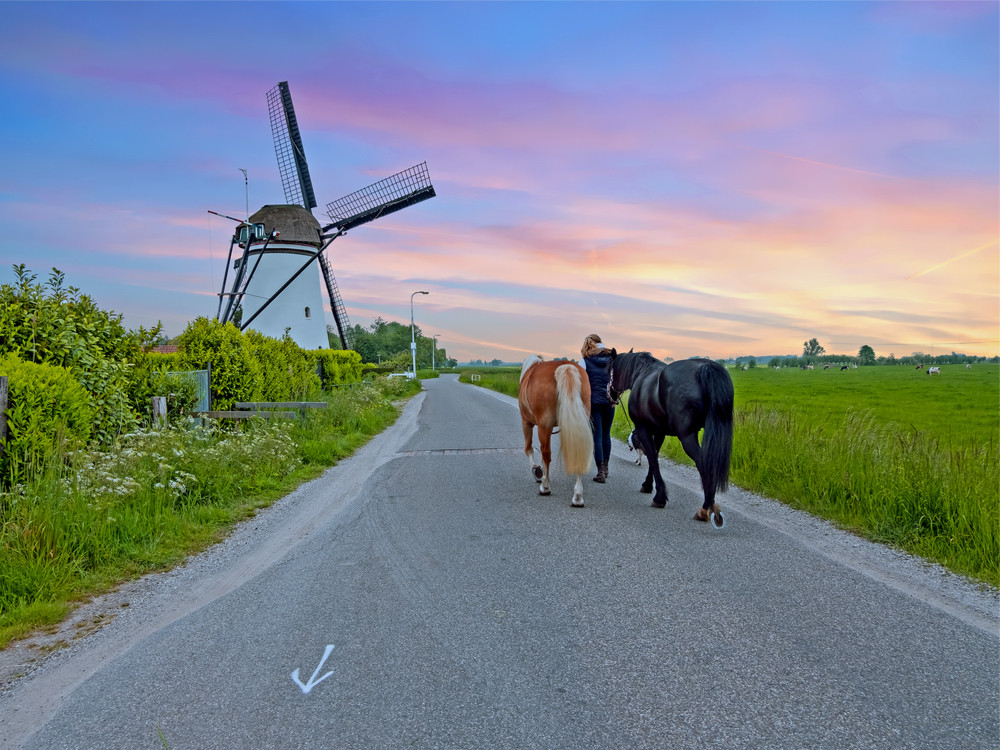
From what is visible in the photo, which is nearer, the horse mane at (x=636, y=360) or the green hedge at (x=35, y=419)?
the green hedge at (x=35, y=419)

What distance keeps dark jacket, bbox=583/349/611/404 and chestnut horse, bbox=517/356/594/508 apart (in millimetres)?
594

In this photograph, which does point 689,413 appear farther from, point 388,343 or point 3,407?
point 388,343

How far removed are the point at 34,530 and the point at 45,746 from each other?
8.39 feet

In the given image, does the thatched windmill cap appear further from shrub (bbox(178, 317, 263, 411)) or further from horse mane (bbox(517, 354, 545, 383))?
horse mane (bbox(517, 354, 545, 383))

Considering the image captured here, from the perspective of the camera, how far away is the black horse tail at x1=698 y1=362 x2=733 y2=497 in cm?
542

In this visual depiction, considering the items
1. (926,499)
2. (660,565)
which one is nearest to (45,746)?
(660,565)

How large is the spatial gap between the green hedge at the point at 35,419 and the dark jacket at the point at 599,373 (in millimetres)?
6110

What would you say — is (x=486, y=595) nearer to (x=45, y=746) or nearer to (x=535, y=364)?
(x=45, y=746)

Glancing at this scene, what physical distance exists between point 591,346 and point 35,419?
6361 mm

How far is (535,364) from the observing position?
24.9 ft

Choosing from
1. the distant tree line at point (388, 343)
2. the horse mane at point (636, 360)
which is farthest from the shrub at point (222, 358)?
the distant tree line at point (388, 343)

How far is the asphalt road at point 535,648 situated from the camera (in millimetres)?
2488

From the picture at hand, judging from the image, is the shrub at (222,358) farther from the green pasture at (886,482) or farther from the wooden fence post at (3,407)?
the green pasture at (886,482)

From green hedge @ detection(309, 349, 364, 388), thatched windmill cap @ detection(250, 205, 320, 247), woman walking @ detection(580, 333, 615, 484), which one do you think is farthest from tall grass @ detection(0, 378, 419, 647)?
thatched windmill cap @ detection(250, 205, 320, 247)
